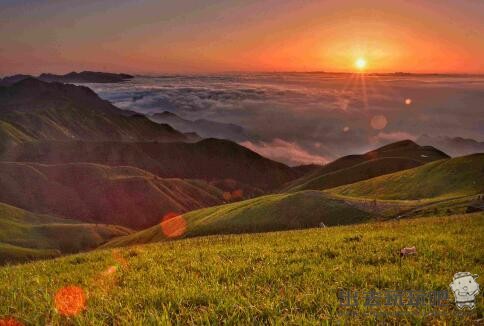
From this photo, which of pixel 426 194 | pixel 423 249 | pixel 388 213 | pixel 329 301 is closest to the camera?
pixel 329 301

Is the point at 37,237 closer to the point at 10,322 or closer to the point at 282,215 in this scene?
the point at 282,215

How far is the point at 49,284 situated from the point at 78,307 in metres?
3.09

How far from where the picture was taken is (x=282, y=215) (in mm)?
69188

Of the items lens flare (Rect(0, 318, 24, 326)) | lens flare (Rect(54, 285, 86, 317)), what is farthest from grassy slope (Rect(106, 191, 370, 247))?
lens flare (Rect(0, 318, 24, 326))

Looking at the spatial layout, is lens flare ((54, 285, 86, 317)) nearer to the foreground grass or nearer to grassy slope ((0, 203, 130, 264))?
the foreground grass

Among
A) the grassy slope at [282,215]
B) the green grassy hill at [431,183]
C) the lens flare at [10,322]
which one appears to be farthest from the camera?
the green grassy hill at [431,183]

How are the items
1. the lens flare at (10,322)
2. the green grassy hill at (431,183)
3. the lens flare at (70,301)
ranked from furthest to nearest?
1. the green grassy hill at (431,183)
2. the lens flare at (70,301)
3. the lens flare at (10,322)

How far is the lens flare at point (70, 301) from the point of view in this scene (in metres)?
6.80

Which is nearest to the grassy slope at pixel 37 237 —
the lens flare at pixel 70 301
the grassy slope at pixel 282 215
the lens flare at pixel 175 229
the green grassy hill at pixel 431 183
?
the lens flare at pixel 175 229

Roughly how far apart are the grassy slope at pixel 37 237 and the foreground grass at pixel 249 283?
145551 mm

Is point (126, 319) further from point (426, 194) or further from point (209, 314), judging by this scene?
point (426, 194)

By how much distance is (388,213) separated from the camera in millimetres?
56469

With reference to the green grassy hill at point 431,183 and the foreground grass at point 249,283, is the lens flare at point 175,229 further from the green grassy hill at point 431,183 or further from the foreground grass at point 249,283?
the foreground grass at point 249,283

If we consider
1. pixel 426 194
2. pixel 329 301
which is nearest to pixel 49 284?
pixel 329 301
